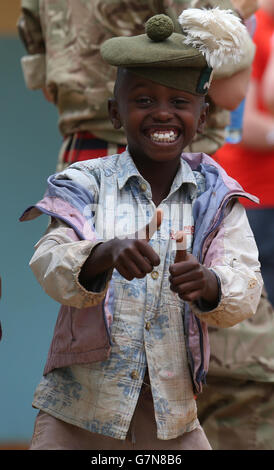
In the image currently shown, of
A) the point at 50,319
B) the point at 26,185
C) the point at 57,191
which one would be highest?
the point at 57,191

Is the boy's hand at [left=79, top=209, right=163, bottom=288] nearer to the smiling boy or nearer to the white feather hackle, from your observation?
the smiling boy

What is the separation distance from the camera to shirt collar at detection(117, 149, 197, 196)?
10.5 feet

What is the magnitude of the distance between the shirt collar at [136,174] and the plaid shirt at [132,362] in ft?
0.10

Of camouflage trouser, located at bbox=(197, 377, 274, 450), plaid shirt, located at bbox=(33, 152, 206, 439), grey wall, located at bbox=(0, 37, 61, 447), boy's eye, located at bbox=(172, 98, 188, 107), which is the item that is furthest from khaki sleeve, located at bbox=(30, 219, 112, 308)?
grey wall, located at bbox=(0, 37, 61, 447)

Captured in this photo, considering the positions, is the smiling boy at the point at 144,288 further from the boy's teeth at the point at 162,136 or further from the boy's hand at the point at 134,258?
the boy's hand at the point at 134,258

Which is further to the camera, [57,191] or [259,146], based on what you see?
[259,146]

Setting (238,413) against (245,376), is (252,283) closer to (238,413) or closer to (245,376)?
(245,376)

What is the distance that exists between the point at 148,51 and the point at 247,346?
159cm

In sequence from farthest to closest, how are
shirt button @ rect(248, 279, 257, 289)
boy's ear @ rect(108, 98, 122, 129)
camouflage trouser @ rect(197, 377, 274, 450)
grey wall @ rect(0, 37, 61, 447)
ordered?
grey wall @ rect(0, 37, 61, 447) < camouflage trouser @ rect(197, 377, 274, 450) < boy's ear @ rect(108, 98, 122, 129) < shirt button @ rect(248, 279, 257, 289)

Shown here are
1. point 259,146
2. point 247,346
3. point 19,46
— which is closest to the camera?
point 247,346

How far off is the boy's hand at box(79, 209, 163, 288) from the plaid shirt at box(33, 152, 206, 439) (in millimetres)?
230

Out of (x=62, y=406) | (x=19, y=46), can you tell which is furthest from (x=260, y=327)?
(x=19, y=46)

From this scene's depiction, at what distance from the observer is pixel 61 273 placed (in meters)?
2.87
